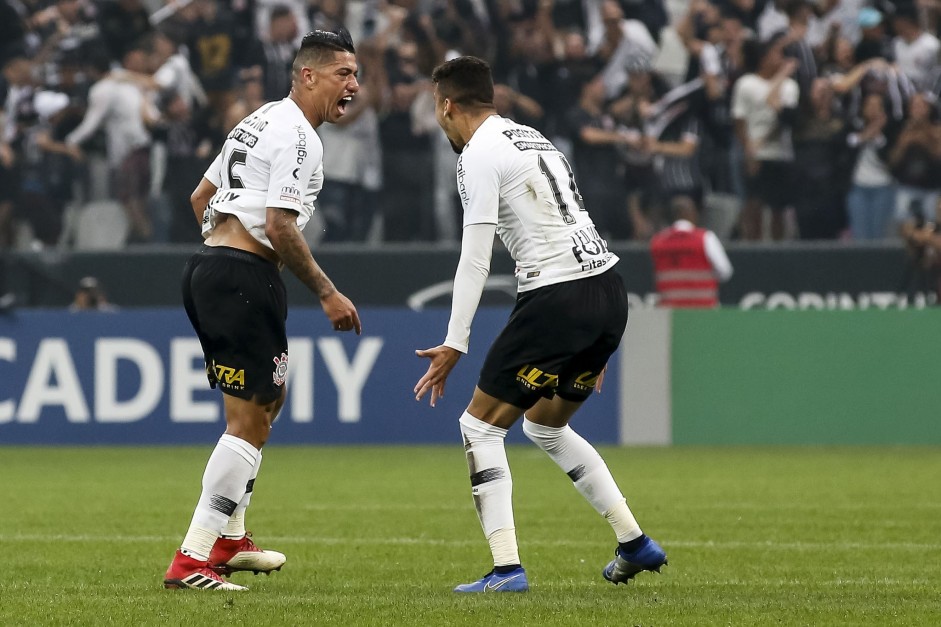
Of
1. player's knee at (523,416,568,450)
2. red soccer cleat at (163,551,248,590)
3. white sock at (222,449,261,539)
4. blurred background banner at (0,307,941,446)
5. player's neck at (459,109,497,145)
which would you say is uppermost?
player's neck at (459,109,497,145)

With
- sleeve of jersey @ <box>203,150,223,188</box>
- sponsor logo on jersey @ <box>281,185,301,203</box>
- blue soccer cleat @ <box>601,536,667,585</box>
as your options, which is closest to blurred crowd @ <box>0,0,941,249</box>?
sleeve of jersey @ <box>203,150,223,188</box>

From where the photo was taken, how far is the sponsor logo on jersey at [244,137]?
675 cm

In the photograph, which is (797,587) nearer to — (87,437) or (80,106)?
(87,437)

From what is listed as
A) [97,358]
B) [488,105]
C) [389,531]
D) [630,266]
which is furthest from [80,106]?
[488,105]

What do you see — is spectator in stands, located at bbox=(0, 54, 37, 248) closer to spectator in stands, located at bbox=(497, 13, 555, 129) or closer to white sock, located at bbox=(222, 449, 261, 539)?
spectator in stands, located at bbox=(497, 13, 555, 129)

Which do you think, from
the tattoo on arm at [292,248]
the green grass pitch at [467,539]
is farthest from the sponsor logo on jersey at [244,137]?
the green grass pitch at [467,539]

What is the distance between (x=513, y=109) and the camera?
58.4 feet

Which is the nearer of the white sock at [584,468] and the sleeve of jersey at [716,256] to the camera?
the white sock at [584,468]

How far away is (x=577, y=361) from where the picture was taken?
6.88m

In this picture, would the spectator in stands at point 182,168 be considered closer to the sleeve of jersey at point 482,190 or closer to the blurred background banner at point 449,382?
the blurred background banner at point 449,382

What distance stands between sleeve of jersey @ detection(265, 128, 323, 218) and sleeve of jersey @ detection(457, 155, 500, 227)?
2.06 ft

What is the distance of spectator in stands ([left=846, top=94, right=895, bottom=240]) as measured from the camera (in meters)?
17.5

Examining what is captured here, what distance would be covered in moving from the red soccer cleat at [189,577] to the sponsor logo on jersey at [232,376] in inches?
27.3

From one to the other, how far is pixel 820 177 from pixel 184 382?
22.5ft
